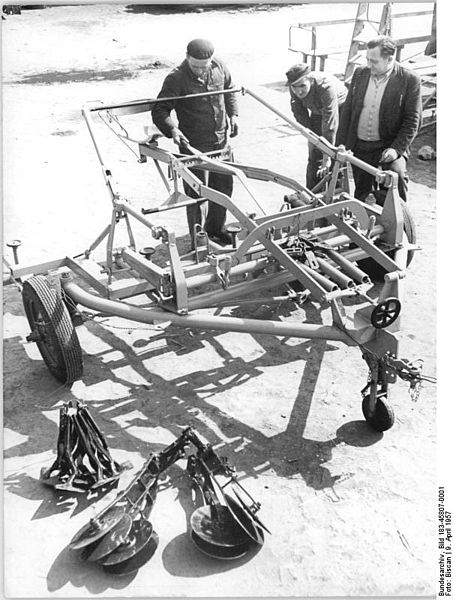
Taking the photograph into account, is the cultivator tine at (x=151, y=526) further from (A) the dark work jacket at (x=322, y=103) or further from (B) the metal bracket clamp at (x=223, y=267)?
(A) the dark work jacket at (x=322, y=103)

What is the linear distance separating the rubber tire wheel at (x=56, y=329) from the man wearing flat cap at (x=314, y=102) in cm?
313

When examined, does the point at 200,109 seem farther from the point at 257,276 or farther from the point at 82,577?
the point at 82,577

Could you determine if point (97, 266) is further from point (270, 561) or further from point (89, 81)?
point (89, 81)

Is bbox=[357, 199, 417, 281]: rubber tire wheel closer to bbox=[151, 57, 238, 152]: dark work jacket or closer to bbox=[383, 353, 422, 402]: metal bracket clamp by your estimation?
bbox=[151, 57, 238, 152]: dark work jacket

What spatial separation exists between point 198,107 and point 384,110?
1804mm

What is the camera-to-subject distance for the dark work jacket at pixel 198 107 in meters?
7.37

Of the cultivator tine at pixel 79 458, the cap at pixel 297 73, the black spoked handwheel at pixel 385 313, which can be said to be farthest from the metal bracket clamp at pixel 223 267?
the cap at pixel 297 73

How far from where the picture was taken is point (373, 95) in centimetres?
729

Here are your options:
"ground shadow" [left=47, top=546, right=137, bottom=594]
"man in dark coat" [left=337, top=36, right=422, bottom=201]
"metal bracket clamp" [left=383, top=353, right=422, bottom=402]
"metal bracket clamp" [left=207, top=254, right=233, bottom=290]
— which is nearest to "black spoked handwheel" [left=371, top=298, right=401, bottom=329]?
"metal bracket clamp" [left=383, top=353, right=422, bottom=402]

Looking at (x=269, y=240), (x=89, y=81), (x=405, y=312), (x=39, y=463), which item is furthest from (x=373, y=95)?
(x=89, y=81)

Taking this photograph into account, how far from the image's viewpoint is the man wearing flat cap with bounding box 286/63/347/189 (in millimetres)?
7656

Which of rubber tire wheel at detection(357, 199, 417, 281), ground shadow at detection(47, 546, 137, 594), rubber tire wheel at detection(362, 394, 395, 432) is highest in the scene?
rubber tire wheel at detection(357, 199, 417, 281)

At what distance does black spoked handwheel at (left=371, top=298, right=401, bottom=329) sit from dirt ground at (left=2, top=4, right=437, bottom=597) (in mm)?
931

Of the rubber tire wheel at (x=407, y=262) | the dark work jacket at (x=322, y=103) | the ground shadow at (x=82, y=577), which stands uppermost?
the dark work jacket at (x=322, y=103)
